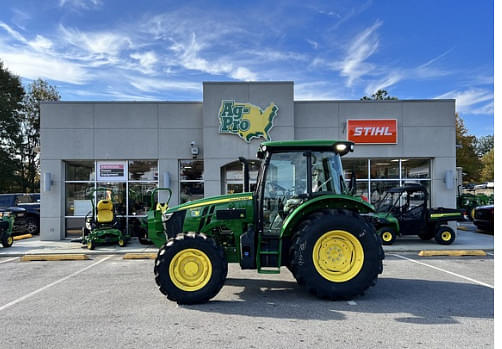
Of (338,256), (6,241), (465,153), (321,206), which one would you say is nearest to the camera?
(338,256)

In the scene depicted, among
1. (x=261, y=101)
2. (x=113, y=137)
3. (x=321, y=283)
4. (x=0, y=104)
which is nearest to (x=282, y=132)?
(x=261, y=101)

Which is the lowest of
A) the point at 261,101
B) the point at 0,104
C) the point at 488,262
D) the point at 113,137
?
the point at 488,262

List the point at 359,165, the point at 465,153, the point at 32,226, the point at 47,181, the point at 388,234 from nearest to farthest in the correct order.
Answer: the point at 388,234, the point at 47,181, the point at 359,165, the point at 32,226, the point at 465,153

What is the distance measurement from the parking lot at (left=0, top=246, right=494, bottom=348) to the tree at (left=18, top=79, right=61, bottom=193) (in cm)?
2843

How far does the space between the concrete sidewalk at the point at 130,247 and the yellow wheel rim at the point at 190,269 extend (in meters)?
5.20

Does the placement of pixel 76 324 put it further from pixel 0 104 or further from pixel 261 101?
pixel 0 104

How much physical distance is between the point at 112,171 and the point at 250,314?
393 inches

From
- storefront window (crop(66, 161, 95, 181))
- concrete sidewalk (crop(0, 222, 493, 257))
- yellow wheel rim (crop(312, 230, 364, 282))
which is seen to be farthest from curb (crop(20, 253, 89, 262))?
yellow wheel rim (crop(312, 230, 364, 282))

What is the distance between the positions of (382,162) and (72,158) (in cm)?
1146

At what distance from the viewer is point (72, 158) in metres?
12.8

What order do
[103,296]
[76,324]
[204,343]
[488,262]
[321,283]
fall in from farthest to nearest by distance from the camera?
[488,262], [103,296], [321,283], [76,324], [204,343]

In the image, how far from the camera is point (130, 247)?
36.4ft

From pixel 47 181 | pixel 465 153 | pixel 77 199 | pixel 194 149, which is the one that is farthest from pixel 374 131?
pixel 465 153

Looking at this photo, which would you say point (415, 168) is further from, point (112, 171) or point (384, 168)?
point (112, 171)
